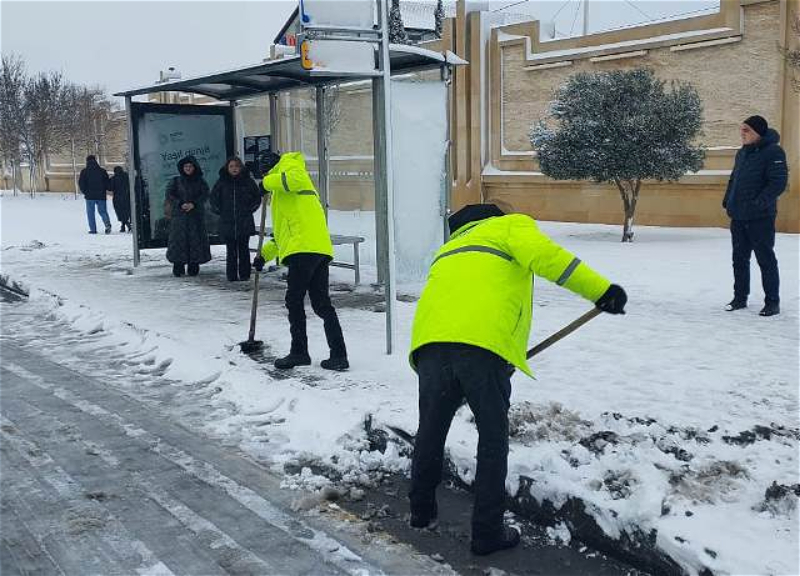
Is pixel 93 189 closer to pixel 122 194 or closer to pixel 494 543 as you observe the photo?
pixel 122 194

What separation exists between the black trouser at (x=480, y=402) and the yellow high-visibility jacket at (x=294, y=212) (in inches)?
111

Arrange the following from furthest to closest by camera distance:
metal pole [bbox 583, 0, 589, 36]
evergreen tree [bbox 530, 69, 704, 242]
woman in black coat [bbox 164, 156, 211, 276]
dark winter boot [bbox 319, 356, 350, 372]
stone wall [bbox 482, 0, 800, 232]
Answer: metal pole [bbox 583, 0, 589, 36] < stone wall [bbox 482, 0, 800, 232] < evergreen tree [bbox 530, 69, 704, 242] < woman in black coat [bbox 164, 156, 211, 276] < dark winter boot [bbox 319, 356, 350, 372]

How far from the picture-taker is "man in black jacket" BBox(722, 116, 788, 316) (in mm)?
8141

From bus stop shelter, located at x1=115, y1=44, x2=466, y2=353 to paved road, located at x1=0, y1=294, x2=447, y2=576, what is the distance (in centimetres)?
245

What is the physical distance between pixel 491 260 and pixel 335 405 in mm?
2267

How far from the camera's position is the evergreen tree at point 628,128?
14781 millimetres

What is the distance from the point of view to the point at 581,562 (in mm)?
3789

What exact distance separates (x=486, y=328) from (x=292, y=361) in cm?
342

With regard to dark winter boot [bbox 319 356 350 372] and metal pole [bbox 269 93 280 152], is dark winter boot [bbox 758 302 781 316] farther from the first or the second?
metal pole [bbox 269 93 280 152]

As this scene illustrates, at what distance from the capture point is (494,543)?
3.82m

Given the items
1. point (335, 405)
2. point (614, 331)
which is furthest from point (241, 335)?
point (614, 331)

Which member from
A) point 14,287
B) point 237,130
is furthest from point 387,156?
point 14,287

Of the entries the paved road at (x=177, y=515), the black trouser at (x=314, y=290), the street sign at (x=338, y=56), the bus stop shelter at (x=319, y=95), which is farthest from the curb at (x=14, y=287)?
the street sign at (x=338, y=56)

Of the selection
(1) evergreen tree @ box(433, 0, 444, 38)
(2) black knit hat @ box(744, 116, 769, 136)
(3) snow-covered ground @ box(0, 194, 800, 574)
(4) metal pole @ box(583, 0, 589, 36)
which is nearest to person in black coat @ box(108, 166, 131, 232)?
(3) snow-covered ground @ box(0, 194, 800, 574)
